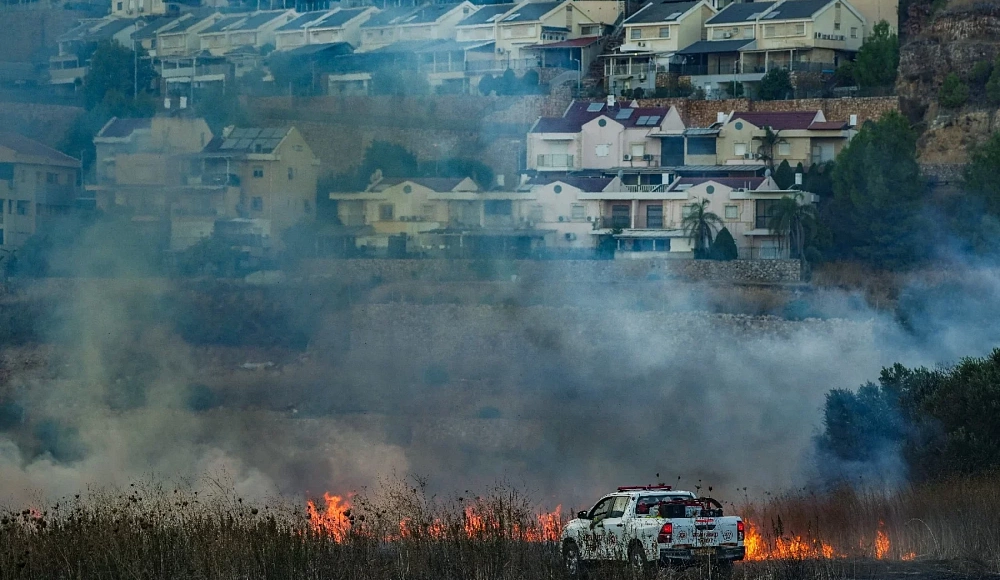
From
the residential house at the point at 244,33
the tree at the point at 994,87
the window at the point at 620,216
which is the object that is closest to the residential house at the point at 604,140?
the window at the point at 620,216

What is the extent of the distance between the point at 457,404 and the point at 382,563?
27.6 meters

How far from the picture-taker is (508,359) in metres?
54.8

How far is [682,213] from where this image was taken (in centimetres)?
6153

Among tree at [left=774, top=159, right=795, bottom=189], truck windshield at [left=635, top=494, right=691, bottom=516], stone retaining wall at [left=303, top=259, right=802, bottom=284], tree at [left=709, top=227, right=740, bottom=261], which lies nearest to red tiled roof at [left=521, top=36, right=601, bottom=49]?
tree at [left=774, top=159, right=795, bottom=189]

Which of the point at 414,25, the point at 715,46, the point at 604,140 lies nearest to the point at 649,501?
the point at 604,140

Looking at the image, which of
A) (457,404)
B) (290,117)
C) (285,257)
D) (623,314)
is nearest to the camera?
(457,404)

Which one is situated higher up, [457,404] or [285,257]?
[285,257]

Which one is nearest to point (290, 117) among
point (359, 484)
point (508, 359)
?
point (508, 359)

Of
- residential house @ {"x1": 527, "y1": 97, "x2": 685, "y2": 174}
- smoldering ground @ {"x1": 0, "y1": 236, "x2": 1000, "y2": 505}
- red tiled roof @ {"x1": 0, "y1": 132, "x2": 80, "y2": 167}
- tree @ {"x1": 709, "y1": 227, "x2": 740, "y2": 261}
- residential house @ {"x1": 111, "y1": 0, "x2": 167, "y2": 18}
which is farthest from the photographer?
residential house @ {"x1": 111, "y1": 0, "x2": 167, "y2": 18}

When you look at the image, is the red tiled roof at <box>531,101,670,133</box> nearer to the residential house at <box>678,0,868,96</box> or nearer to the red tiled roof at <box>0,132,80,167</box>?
the residential house at <box>678,0,868,96</box>

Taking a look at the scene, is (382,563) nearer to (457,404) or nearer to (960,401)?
(960,401)

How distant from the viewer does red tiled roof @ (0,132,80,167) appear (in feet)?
220

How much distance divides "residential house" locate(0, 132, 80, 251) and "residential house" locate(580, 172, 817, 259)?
18.4 m

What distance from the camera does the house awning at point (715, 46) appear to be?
70.3 m
